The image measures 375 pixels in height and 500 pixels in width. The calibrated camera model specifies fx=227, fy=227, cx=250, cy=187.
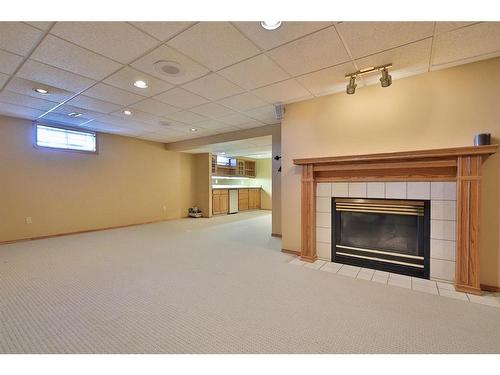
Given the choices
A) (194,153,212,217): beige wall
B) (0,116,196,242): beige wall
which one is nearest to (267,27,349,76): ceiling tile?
(0,116,196,242): beige wall

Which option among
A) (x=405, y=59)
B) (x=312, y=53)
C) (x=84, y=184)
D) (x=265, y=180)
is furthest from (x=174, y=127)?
(x=265, y=180)

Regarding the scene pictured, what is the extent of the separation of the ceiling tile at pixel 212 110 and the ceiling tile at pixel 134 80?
80 centimetres

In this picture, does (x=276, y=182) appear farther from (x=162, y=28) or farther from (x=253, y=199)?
(x=253, y=199)

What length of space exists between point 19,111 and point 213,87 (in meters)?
3.65

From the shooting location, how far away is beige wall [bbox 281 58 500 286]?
234 centimetres

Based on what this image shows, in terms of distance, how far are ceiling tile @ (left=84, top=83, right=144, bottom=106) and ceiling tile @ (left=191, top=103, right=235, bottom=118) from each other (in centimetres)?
91

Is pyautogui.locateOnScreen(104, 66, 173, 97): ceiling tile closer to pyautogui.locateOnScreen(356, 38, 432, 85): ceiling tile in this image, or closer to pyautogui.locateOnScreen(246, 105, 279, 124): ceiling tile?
pyautogui.locateOnScreen(246, 105, 279, 124): ceiling tile

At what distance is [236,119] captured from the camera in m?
4.51

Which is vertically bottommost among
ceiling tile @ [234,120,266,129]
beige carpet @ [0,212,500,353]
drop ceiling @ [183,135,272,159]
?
beige carpet @ [0,212,500,353]

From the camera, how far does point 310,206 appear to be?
3.28 m

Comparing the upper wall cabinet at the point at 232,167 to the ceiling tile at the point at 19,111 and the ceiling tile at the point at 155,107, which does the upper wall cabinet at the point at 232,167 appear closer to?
the ceiling tile at the point at 155,107

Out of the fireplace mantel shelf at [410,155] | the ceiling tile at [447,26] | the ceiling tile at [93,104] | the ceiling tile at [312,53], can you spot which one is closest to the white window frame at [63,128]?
the ceiling tile at [93,104]

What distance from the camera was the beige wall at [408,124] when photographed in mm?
2338
